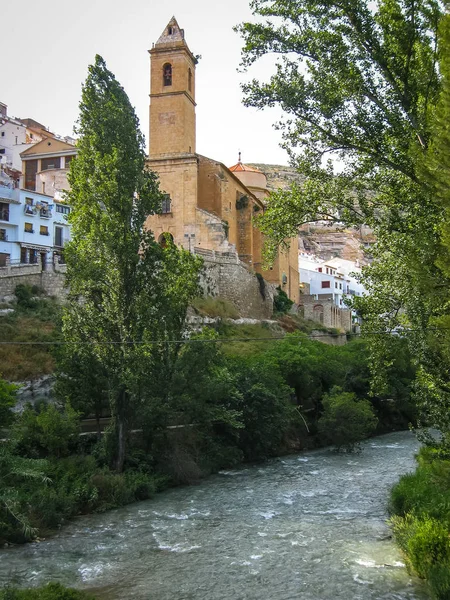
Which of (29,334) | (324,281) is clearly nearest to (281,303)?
(324,281)

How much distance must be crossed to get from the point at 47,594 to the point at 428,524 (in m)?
7.05

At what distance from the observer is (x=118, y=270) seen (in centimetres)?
2012

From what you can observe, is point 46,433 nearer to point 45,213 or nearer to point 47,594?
point 47,594

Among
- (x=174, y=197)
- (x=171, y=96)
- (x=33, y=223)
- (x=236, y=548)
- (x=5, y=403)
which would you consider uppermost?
(x=171, y=96)

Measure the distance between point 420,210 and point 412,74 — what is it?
2692mm

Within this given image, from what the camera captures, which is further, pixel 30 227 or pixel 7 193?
pixel 30 227

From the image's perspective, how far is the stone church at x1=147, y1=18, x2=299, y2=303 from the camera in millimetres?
43719

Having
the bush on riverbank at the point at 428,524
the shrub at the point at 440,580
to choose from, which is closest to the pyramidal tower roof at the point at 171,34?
the bush on riverbank at the point at 428,524

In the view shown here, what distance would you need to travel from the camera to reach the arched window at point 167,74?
46.0 m

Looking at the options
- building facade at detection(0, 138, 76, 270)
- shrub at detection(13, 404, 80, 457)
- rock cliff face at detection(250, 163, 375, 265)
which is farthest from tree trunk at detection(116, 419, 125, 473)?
rock cliff face at detection(250, 163, 375, 265)

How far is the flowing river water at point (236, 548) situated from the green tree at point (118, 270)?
396cm

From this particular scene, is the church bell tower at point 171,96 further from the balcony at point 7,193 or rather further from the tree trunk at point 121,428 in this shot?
the tree trunk at point 121,428

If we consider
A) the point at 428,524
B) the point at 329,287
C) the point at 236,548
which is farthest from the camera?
the point at 329,287

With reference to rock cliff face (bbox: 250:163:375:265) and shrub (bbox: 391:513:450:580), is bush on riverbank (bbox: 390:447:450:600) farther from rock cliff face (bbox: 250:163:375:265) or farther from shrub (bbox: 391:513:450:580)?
rock cliff face (bbox: 250:163:375:265)
